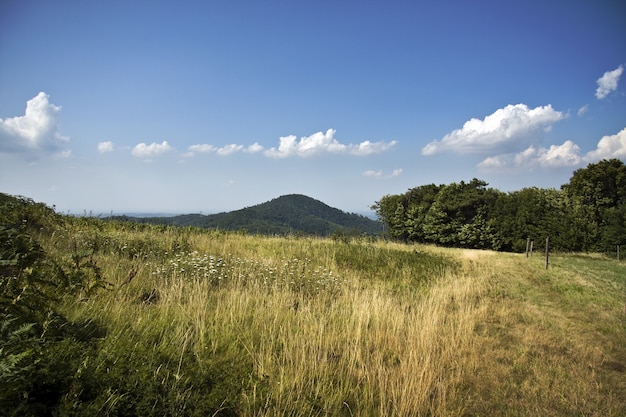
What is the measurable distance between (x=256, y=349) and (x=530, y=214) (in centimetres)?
3806

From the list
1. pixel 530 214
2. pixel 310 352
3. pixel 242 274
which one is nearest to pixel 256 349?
pixel 310 352

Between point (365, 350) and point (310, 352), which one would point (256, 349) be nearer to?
point (310, 352)

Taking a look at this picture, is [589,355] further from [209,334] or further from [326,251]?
[326,251]

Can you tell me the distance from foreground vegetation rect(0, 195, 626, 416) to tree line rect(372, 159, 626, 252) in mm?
29777

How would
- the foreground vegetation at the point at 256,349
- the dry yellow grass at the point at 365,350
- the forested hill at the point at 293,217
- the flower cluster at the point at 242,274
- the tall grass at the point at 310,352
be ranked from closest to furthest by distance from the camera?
1. the foreground vegetation at the point at 256,349
2. the tall grass at the point at 310,352
3. the dry yellow grass at the point at 365,350
4. the flower cluster at the point at 242,274
5. the forested hill at the point at 293,217

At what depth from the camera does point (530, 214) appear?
3391 centimetres

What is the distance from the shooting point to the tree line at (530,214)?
3153 centimetres

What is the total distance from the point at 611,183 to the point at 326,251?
37.3 m

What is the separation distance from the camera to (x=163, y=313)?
4.09 metres

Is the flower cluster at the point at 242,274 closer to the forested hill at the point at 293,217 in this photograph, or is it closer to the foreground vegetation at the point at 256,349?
the foreground vegetation at the point at 256,349

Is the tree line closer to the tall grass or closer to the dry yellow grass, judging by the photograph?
the tall grass

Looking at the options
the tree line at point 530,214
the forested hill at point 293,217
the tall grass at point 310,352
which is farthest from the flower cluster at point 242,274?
the forested hill at point 293,217

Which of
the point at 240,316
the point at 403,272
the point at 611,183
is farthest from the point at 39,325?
the point at 611,183

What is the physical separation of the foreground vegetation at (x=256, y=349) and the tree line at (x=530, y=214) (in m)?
29.8
